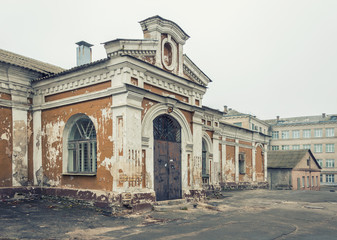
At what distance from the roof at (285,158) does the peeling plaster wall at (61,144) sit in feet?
77.3

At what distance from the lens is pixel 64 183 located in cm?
1159

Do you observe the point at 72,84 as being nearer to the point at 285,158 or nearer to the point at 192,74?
the point at 192,74

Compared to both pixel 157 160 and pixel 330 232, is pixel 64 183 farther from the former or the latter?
pixel 330 232

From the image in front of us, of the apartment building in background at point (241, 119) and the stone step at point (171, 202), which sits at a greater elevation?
the apartment building in background at point (241, 119)

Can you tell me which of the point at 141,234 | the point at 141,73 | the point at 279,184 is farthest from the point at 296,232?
the point at 279,184

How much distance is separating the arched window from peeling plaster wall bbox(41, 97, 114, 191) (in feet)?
1.07

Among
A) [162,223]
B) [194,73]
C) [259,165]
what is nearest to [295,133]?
[259,165]

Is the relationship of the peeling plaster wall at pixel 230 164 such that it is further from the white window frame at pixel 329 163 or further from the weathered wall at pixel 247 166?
the white window frame at pixel 329 163

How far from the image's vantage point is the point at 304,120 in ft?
184

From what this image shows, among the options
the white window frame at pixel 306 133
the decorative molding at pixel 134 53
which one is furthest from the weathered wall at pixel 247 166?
the white window frame at pixel 306 133

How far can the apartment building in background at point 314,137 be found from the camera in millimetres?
51750

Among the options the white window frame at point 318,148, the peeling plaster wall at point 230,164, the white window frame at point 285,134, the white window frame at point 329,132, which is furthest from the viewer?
the white window frame at point 285,134

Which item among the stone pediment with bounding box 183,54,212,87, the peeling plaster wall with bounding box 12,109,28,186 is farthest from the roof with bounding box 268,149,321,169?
the peeling plaster wall with bounding box 12,109,28,186

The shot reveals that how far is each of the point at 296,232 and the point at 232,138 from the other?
14.5 meters
